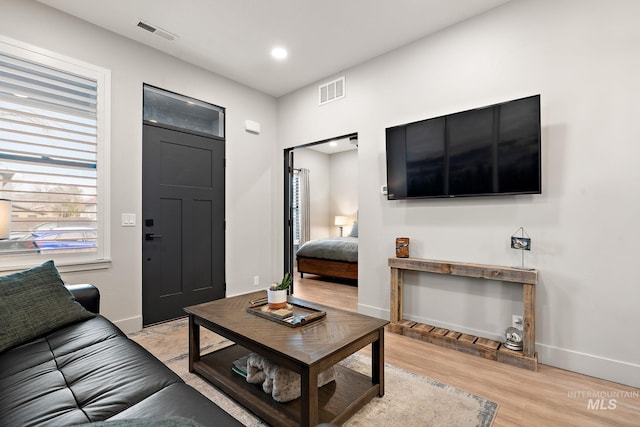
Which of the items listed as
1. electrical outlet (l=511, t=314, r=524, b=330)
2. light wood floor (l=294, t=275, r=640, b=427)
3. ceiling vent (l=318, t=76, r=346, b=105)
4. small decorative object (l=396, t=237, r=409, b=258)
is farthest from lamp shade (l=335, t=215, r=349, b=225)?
electrical outlet (l=511, t=314, r=524, b=330)

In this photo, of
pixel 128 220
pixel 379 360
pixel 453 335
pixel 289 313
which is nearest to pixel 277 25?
pixel 128 220

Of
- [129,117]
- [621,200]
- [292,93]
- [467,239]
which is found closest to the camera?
[621,200]

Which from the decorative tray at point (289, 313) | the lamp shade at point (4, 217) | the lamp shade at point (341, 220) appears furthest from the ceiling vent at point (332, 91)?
the lamp shade at point (341, 220)

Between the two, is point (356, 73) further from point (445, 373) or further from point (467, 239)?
point (445, 373)

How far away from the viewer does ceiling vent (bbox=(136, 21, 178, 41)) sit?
2945 mm

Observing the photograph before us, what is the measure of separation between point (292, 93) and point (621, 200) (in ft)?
12.5

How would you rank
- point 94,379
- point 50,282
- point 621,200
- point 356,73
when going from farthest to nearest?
point 356,73
point 621,200
point 50,282
point 94,379

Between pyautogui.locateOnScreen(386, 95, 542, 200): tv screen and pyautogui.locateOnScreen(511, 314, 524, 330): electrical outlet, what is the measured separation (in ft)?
3.46

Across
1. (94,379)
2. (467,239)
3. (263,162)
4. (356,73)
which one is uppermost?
(356,73)

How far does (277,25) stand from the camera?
117 inches

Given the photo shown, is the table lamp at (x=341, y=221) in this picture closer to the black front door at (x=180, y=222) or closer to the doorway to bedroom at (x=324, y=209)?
the doorway to bedroom at (x=324, y=209)

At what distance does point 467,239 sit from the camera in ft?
9.50

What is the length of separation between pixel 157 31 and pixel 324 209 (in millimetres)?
5843

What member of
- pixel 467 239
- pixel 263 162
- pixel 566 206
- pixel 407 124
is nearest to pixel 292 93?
pixel 263 162
